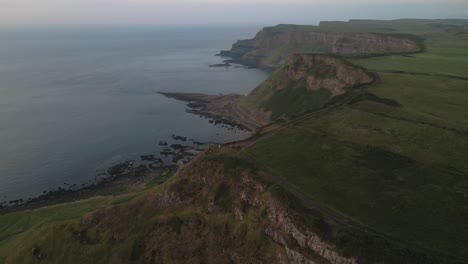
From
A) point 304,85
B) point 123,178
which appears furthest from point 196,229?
point 304,85

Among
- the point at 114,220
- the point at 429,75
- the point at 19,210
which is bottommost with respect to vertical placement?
the point at 19,210

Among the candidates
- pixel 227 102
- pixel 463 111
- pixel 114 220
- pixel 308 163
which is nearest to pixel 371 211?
pixel 308 163

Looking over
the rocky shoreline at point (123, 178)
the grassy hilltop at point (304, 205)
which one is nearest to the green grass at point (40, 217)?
the grassy hilltop at point (304, 205)

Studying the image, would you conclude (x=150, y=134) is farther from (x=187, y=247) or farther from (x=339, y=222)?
(x=339, y=222)

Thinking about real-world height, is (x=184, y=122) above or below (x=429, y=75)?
below

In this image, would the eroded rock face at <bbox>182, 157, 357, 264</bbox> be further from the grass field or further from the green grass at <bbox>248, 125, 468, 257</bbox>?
the green grass at <bbox>248, 125, 468, 257</bbox>

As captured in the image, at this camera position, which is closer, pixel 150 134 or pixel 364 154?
pixel 364 154

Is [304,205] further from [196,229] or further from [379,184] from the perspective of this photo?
[196,229]

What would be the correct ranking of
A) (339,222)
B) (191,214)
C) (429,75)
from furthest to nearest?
(429,75)
(191,214)
(339,222)
